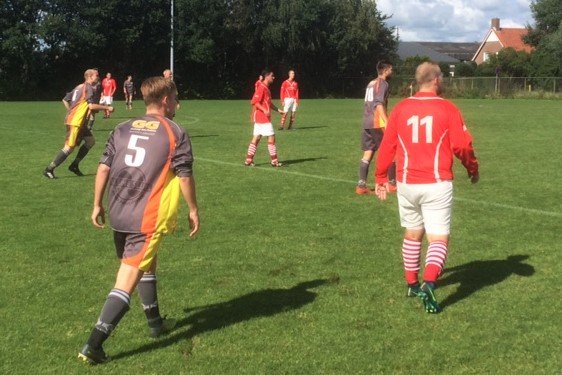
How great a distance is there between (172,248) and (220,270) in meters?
0.99

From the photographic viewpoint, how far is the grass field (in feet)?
15.5

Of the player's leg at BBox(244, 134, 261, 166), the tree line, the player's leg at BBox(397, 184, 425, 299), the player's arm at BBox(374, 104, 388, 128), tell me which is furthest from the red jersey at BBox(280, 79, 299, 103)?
the tree line

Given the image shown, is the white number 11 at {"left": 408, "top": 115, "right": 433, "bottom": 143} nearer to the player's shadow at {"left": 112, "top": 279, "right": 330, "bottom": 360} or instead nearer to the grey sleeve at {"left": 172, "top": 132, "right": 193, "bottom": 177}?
the player's shadow at {"left": 112, "top": 279, "right": 330, "bottom": 360}

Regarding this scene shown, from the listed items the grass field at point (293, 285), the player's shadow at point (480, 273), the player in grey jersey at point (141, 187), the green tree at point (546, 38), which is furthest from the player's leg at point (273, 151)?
the green tree at point (546, 38)

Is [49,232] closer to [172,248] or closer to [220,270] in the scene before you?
[172,248]

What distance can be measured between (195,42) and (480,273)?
5475cm

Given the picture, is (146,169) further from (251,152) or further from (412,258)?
(251,152)

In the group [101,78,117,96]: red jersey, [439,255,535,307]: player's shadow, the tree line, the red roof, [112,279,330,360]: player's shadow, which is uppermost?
the red roof

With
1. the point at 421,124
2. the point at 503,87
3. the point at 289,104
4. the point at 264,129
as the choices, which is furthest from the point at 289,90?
the point at 503,87

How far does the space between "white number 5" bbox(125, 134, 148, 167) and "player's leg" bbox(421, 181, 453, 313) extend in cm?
218

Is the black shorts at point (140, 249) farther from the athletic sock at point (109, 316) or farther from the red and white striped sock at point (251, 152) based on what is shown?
the red and white striped sock at point (251, 152)

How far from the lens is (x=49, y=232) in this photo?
8.44 meters

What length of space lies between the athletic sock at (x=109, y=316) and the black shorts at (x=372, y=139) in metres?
7.30

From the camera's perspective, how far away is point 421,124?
18.1ft
